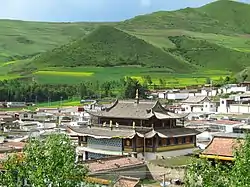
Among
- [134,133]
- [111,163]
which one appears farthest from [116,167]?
[134,133]

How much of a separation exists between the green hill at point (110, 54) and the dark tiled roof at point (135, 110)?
4150 inches

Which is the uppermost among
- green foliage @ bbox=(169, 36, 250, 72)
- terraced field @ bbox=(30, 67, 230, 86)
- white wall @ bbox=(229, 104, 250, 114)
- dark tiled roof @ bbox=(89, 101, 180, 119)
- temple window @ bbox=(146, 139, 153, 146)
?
green foliage @ bbox=(169, 36, 250, 72)

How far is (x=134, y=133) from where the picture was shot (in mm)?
40781

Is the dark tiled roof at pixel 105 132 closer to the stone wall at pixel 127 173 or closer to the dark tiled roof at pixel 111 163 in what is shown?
the dark tiled roof at pixel 111 163

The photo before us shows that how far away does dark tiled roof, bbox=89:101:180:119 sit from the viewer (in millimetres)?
42625

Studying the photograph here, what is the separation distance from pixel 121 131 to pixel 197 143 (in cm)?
817

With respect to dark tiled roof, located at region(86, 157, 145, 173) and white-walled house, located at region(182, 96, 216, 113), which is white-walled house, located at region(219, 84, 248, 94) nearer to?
white-walled house, located at region(182, 96, 216, 113)

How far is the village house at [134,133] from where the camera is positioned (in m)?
41.2

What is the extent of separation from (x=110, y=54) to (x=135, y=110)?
389 feet

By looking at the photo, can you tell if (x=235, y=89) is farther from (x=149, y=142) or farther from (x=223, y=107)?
(x=149, y=142)

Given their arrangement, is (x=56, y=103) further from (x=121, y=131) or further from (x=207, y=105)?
(x=121, y=131)

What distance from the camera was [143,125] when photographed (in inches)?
1673

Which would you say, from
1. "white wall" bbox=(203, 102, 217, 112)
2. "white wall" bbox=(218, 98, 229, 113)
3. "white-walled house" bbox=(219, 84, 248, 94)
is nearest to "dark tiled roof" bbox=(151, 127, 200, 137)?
"white wall" bbox=(218, 98, 229, 113)

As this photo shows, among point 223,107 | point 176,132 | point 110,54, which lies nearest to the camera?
point 176,132
